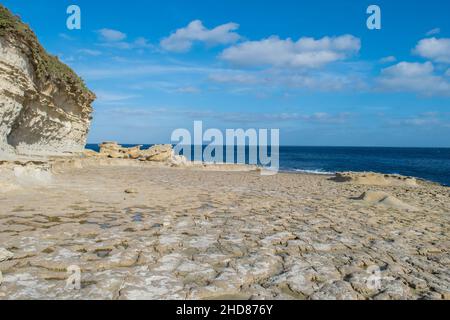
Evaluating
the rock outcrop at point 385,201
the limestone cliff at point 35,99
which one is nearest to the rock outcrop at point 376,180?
the rock outcrop at point 385,201

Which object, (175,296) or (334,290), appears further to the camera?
(334,290)

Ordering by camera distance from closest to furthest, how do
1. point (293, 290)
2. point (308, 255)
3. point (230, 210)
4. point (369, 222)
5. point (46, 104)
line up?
1. point (293, 290)
2. point (308, 255)
3. point (369, 222)
4. point (230, 210)
5. point (46, 104)

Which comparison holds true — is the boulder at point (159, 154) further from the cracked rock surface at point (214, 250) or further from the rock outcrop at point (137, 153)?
the cracked rock surface at point (214, 250)

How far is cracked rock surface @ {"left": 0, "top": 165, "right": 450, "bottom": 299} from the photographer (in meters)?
4.36

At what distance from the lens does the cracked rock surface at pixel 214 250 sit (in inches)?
172

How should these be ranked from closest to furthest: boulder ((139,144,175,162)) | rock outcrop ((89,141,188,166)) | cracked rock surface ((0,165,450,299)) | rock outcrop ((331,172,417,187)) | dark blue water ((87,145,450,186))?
cracked rock surface ((0,165,450,299))
rock outcrop ((331,172,417,187))
rock outcrop ((89,141,188,166))
boulder ((139,144,175,162))
dark blue water ((87,145,450,186))

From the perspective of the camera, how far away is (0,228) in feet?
21.2

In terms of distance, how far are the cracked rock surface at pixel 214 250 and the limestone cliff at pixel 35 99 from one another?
5.22m

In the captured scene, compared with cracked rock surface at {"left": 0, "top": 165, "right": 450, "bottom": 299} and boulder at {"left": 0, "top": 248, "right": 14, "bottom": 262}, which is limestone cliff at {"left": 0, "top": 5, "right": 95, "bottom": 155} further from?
Result: boulder at {"left": 0, "top": 248, "right": 14, "bottom": 262}

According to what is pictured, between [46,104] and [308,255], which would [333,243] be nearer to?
[308,255]

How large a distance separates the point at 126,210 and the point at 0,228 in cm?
294

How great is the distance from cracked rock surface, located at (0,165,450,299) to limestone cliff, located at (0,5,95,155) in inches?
206

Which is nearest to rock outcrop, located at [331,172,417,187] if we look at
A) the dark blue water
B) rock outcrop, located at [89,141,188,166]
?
the dark blue water
